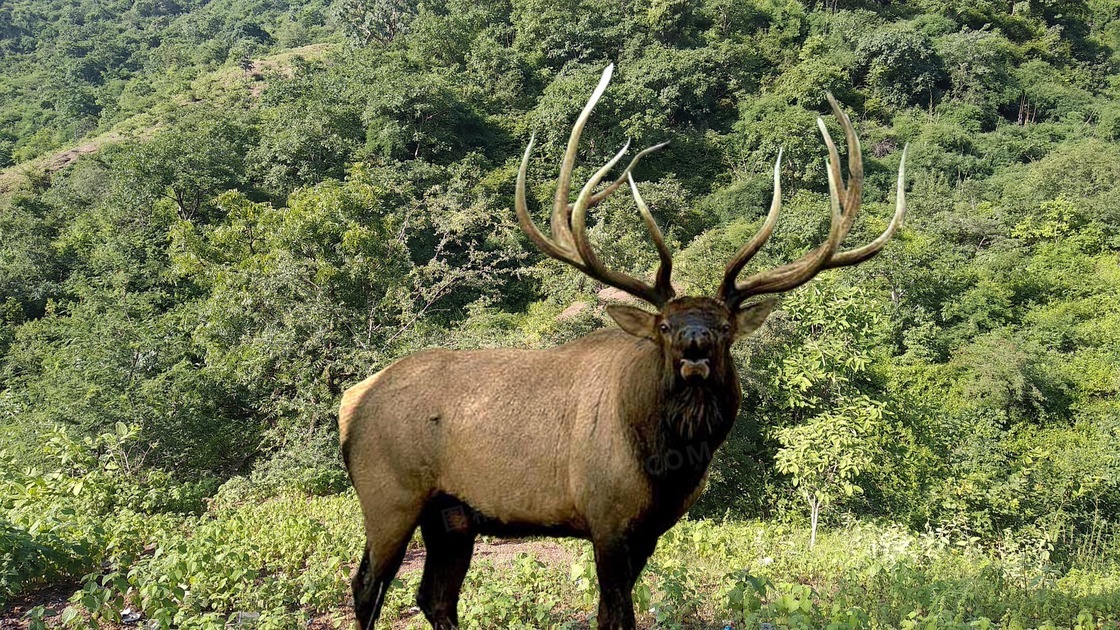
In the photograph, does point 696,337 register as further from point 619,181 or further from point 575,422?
point 619,181

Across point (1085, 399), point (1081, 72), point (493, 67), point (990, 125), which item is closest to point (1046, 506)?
point (1085, 399)

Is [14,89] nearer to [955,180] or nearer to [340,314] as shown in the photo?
[340,314]

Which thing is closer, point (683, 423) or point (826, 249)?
point (683, 423)

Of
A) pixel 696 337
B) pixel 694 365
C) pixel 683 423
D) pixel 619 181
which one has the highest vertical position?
pixel 619 181

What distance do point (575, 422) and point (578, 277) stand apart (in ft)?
69.6

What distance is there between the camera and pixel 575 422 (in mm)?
3504

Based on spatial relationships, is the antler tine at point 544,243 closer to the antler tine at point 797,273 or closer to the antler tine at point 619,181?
the antler tine at point 619,181

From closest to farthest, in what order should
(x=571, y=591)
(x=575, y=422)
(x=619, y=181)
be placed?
(x=575, y=422)
(x=619, y=181)
(x=571, y=591)

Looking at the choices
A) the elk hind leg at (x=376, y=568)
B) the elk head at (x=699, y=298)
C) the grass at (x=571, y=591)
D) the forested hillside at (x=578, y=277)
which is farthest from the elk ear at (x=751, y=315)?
the elk hind leg at (x=376, y=568)

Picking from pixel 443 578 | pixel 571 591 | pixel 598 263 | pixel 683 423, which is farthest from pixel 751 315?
pixel 571 591

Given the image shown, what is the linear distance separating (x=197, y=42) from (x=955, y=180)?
86202 millimetres

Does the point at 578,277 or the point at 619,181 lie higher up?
the point at 619,181

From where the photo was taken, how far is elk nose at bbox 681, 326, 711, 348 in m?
2.88

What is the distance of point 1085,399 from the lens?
25.2m
